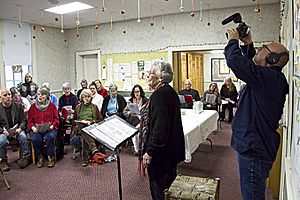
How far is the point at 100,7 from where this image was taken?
6.58 metres

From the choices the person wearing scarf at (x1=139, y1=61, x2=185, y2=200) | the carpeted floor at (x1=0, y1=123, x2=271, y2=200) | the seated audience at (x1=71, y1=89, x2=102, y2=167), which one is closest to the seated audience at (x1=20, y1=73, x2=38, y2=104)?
the carpeted floor at (x1=0, y1=123, x2=271, y2=200)

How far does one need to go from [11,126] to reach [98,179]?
1.73m

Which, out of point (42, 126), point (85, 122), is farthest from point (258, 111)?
point (42, 126)

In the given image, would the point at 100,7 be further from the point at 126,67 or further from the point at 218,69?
the point at 218,69

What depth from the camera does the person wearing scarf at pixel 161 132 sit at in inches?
83.4

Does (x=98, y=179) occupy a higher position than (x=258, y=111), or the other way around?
(x=258, y=111)

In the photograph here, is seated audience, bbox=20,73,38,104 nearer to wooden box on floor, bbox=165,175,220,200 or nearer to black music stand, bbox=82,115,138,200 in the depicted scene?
black music stand, bbox=82,115,138,200

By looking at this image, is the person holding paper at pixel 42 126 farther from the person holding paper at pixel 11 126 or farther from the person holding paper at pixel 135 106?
the person holding paper at pixel 135 106

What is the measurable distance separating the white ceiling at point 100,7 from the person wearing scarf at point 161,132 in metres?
4.34

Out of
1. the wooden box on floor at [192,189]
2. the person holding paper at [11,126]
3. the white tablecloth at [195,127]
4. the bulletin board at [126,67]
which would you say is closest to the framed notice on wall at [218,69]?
the bulletin board at [126,67]

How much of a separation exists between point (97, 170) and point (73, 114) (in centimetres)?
123

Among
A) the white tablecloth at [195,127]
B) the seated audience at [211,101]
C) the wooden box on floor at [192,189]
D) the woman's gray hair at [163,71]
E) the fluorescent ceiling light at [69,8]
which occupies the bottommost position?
the wooden box on floor at [192,189]

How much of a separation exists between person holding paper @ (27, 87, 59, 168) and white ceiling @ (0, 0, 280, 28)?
93.8 inches

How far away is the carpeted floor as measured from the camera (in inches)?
132
